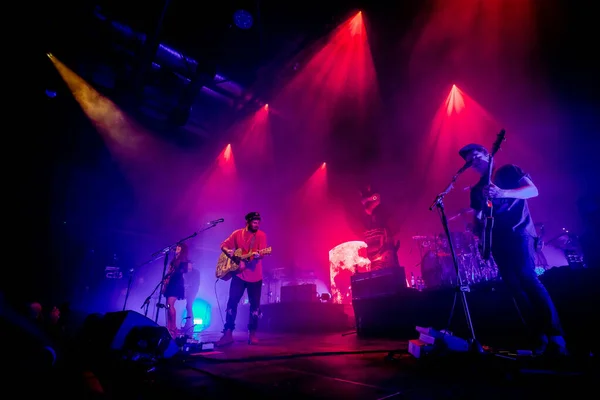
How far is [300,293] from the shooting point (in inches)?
349

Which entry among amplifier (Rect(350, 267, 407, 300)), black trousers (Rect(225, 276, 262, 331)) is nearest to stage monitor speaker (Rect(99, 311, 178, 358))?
black trousers (Rect(225, 276, 262, 331))

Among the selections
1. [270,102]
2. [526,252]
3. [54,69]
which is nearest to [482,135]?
[270,102]

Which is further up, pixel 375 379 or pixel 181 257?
pixel 181 257

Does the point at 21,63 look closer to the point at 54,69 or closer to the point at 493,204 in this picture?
the point at 54,69

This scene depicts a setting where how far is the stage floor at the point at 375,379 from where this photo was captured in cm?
159

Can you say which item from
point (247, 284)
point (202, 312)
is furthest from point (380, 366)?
point (202, 312)

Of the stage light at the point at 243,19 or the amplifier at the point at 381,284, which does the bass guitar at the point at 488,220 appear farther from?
the stage light at the point at 243,19

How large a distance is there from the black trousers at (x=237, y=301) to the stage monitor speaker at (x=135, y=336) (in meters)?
1.99

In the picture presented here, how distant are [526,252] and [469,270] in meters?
6.55

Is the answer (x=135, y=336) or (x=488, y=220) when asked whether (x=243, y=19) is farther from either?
(x=135, y=336)

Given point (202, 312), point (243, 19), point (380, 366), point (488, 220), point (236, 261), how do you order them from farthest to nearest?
point (202, 312), point (243, 19), point (236, 261), point (488, 220), point (380, 366)

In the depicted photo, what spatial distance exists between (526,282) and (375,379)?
1.98 m

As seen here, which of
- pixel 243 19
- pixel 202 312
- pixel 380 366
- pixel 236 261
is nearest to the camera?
pixel 380 366

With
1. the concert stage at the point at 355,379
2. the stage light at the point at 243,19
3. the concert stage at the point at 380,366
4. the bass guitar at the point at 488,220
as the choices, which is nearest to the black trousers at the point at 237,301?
the concert stage at the point at 380,366
